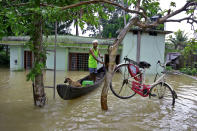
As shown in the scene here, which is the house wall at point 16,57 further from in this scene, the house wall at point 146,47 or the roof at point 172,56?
the roof at point 172,56

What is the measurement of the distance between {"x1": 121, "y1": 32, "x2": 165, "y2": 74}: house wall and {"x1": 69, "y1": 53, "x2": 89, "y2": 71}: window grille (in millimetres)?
3549

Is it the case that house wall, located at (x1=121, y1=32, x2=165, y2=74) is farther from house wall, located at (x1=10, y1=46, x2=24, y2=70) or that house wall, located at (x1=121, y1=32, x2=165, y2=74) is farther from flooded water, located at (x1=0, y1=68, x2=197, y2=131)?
house wall, located at (x1=10, y1=46, x2=24, y2=70)

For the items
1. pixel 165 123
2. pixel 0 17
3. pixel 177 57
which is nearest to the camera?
pixel 0 17


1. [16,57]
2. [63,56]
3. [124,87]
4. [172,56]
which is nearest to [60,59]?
[63,56]

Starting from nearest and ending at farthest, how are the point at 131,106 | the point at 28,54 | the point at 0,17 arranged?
the point at 0,17 → the point at 131,106 → the point at 28,54

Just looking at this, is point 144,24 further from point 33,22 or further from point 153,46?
point 153,46

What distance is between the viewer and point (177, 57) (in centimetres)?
1794

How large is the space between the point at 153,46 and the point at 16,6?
40.5 feet

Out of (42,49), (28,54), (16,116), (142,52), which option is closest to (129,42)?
(142,52)

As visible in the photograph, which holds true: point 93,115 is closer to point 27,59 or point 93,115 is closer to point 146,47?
point 146,47

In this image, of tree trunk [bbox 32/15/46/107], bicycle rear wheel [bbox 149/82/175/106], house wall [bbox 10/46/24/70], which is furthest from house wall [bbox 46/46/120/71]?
tree trunk [bbox 32/15/46/107]

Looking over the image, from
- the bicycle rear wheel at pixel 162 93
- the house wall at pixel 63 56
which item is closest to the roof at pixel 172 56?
the house wall at pixel 63 56

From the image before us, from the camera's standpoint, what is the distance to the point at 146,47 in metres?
14.6

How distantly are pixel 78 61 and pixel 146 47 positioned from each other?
5955 millimetres
